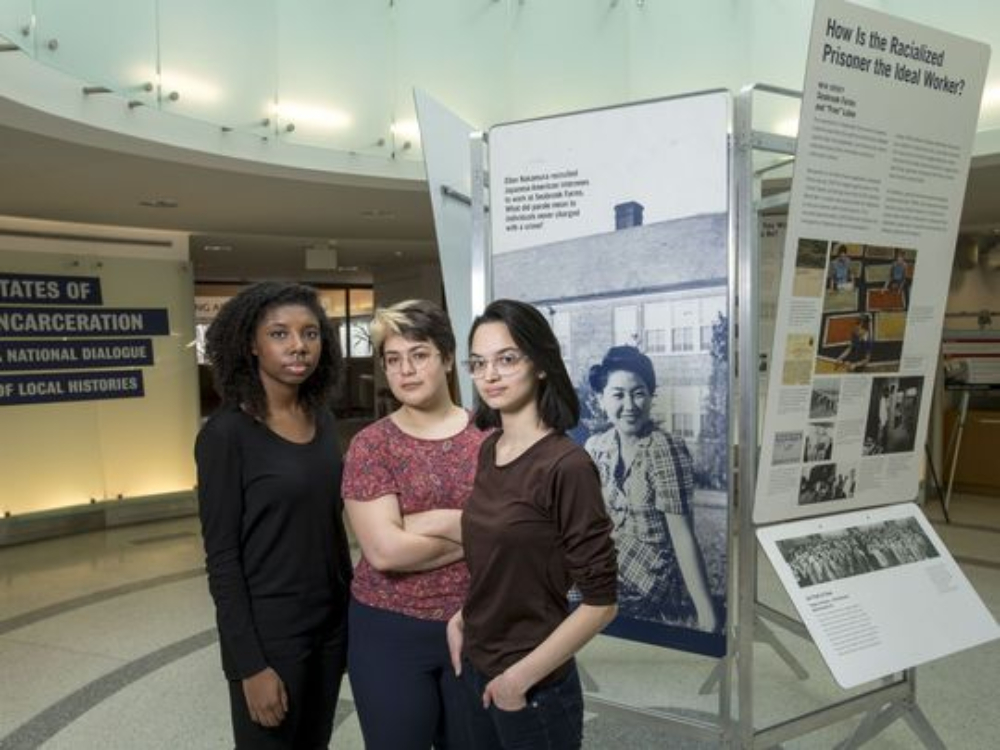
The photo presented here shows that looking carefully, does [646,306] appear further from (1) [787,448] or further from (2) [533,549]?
(2) [533,549]

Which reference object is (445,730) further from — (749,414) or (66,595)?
(66,595)

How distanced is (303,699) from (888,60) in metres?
2.08

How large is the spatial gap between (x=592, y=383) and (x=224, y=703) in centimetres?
222

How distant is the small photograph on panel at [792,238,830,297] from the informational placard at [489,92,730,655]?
0.21 metres

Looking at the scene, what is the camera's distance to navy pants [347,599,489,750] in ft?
5.76

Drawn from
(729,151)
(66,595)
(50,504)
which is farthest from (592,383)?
(50,504)

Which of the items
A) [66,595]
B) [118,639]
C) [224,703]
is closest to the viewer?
[224,703]

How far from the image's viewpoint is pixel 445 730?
1.82m

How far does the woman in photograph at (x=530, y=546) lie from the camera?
1.42m

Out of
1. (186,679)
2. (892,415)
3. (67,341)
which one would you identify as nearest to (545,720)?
(892,415)

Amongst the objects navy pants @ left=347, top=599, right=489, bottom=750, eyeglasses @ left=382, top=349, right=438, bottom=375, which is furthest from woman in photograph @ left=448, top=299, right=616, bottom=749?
eyeglasses @ left=382, top=349, right=438, bottom=375

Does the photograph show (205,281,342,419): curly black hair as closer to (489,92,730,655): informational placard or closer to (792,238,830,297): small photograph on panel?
(489,92,730,655): informational placard

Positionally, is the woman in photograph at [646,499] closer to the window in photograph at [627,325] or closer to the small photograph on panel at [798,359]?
the window in photograph at [627,325]

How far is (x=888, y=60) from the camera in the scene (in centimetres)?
207
